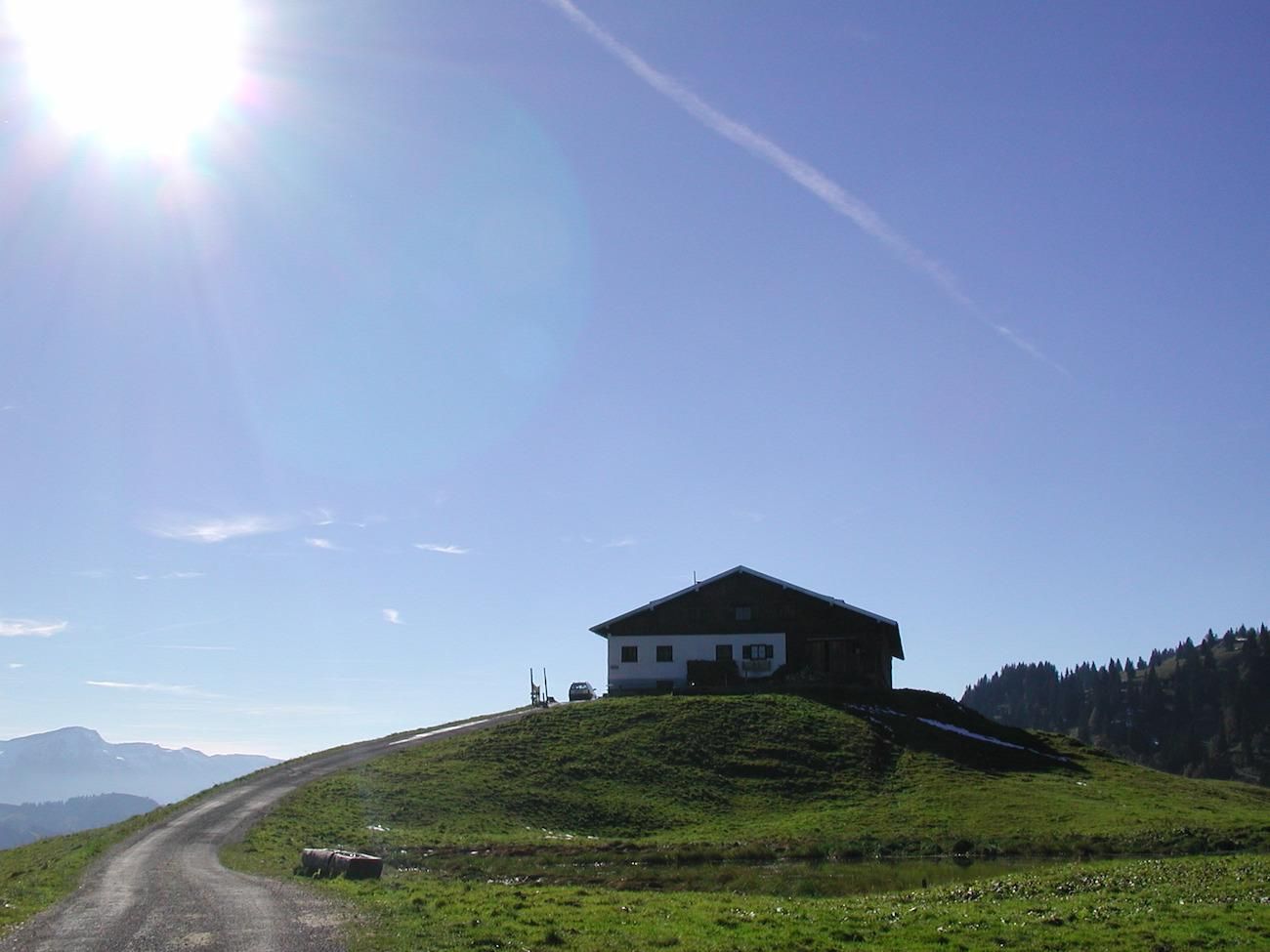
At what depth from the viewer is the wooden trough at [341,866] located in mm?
27062

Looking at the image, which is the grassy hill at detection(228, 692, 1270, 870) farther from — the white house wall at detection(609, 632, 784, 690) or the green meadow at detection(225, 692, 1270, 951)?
the white house wall at detection(609, 632, 784, 690)

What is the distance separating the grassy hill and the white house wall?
9.25 metres

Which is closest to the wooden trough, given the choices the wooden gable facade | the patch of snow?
the patch of snow

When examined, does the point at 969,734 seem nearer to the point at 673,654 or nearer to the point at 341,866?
the point at 673,654

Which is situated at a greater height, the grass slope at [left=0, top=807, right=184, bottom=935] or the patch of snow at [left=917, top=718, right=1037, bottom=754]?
the patch of snow at [left=917, top=718, right=1037, bottom=754]

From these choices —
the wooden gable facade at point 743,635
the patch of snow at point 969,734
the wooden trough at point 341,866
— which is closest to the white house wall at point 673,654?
the wooden gable facade at point 743,635

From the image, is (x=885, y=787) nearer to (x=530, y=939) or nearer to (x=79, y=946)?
(x=530, y=939)

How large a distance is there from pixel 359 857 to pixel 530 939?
10.8 metres

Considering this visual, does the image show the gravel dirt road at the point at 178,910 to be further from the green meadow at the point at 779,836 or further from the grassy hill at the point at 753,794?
the grassy hill at the point at 753,794

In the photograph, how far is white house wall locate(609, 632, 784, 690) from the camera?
6994 centimetres

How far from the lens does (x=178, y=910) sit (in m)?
21.6

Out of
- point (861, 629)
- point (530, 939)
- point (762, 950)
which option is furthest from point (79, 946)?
point (861, 629)

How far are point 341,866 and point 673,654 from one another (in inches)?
1761

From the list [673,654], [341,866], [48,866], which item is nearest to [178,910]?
[341,866]
